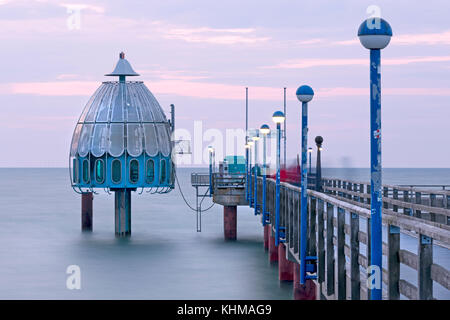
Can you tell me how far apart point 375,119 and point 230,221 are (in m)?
43.7

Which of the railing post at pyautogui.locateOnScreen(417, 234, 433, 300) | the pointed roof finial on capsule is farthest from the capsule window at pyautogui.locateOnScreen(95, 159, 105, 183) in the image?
the railing post at pyautogui.locateOnScreen(417, 234, 433, 300)

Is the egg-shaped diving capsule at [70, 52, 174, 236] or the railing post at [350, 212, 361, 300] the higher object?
the egg-shaped diving capsule at [70, 52, 174, 236]

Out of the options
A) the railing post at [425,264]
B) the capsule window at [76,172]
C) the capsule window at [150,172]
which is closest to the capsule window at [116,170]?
the capsule window at [150,172]

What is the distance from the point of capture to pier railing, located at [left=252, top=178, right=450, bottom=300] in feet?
26.5

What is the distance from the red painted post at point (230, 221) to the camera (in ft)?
167

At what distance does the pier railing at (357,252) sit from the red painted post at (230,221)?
30.5 metres

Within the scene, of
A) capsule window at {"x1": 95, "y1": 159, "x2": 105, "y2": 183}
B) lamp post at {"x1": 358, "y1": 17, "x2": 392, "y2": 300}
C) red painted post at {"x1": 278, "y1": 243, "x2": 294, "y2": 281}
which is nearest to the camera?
lamp post at {"x1": 358, "y1": 17, "x2": 392, "y2": 300}

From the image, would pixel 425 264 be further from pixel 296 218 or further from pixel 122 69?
pixel 122 69

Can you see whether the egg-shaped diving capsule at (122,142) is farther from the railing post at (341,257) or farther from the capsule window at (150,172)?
the railing post at (341,257)

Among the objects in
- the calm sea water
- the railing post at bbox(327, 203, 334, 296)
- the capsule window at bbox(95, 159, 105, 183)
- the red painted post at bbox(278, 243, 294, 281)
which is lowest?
the calm sea water

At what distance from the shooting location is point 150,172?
5356 cm

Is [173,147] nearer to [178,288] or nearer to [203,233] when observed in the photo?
[203,233]

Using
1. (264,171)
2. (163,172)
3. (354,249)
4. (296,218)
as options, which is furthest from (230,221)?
(354,249)

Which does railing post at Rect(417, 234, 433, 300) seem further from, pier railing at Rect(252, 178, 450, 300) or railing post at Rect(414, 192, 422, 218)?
railing post at Rect(414, 192, 422, 218)
